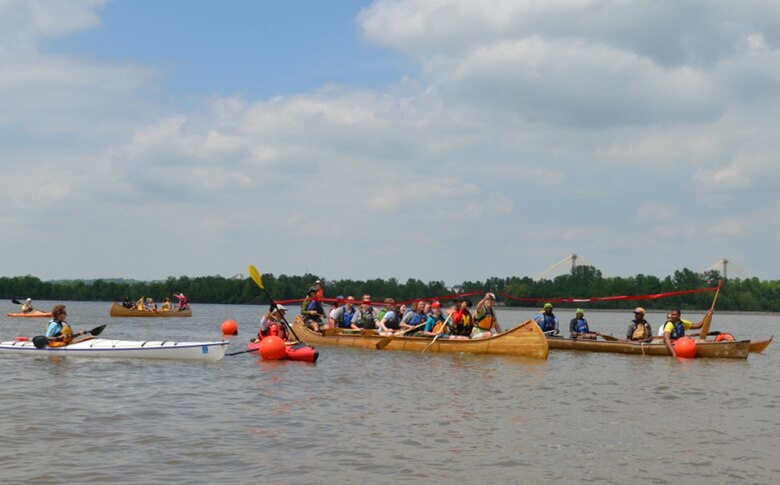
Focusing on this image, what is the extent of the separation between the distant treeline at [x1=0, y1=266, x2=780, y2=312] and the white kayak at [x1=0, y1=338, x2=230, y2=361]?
336ft

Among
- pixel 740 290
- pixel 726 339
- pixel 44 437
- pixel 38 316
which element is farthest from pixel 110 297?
pixel 44 437

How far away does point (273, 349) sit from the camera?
23.1 meters

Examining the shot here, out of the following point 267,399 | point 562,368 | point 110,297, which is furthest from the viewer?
point 110,297

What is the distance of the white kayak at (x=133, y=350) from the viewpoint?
70.8 ft

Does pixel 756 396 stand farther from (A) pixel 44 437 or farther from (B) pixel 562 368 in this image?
(A) pixel 44 437

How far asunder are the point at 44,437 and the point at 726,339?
23455 mm

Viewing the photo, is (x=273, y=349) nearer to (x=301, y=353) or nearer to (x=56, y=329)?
(x=301, y=353)

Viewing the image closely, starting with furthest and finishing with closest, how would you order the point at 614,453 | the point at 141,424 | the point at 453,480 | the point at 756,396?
1. the point at 756,396
2. the point at 141,424
3. the point at 614,453
4. the point at 453,480

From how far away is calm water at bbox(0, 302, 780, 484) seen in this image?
10367 millimetres

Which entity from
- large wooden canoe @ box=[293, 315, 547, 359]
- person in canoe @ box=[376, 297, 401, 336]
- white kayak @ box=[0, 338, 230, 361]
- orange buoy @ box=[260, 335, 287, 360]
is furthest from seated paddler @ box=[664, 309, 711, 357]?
white kayak @ box=[0, 338, 230, 361]

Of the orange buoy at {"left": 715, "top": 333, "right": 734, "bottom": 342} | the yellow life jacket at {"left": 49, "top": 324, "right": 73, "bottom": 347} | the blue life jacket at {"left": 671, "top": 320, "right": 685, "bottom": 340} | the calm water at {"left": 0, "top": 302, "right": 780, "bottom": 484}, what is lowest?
the calm water at {"left": 0, "top": 302, "right": 780, "bottom": 484}

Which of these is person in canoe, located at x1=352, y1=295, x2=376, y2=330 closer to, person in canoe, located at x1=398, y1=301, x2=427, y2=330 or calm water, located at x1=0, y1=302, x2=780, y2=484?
person in canoe, located at x1=398, y1=301, x2=427, y2=330

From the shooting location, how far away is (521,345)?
2469cm

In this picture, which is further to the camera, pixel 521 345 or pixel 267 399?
pixel 521 345
